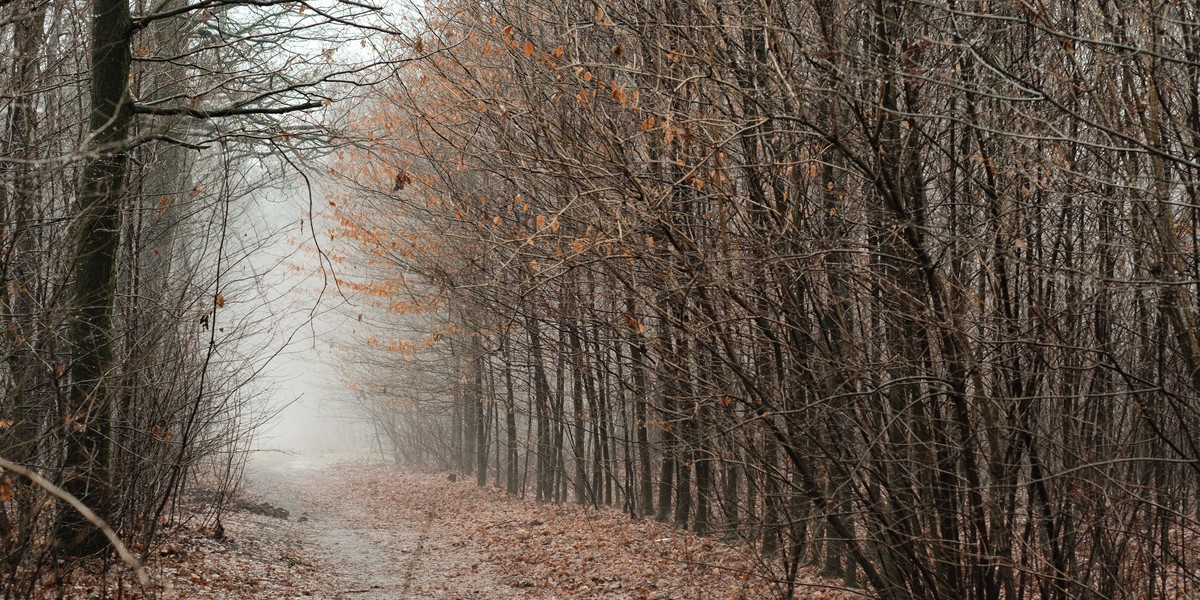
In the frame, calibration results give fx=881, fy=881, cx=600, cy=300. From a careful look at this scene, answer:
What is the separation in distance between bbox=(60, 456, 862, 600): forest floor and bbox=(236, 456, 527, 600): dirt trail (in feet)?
0.07

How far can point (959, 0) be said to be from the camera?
248 inches

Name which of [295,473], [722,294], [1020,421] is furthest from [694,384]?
[295,473]

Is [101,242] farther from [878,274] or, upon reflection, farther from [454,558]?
[878,274]

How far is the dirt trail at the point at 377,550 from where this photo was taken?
9203 millimetres

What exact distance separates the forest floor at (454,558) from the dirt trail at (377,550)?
0.02m

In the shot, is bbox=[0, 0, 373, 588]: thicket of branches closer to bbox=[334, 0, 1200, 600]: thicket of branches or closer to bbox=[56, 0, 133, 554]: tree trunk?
bbox=[56, 0, 133, 554]: tree trunk

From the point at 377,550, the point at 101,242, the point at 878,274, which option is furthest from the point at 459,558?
the point at 878,274

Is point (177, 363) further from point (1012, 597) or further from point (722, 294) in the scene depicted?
point (1012, 597)

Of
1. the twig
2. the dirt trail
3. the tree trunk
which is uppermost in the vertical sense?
the tree trunk

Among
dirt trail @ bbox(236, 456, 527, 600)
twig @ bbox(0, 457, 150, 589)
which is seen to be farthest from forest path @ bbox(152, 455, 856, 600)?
twig @ bbox(0, 457, 150, 589)

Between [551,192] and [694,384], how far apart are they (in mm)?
2657

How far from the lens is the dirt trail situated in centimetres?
920

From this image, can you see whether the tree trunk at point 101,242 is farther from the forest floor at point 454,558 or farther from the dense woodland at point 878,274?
the forest floor at point 454,558

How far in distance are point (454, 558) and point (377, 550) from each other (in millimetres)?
1420
